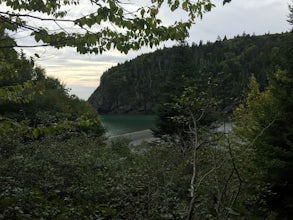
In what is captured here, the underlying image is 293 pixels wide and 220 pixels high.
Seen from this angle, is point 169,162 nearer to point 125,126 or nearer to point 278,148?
point 278,148

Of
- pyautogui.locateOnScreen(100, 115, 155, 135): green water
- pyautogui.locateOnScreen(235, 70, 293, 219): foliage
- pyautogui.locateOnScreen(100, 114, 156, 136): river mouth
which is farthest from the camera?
pyautogui.locateOnScreen(100, 115, 155, 135): green water

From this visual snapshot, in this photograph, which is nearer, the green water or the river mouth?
the river mouth

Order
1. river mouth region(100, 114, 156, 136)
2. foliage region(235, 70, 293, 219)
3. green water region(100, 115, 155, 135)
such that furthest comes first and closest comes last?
1. green water region(100, 115, 155, 135)
2. river mouth region(100, 114, 156, 136)
3. foliage region(235, 70, 293, 219)

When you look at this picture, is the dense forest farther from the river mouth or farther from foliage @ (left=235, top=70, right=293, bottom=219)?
the river mouth

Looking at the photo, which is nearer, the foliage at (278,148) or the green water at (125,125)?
the foliage at (278,148)

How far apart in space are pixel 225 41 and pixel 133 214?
451 feet

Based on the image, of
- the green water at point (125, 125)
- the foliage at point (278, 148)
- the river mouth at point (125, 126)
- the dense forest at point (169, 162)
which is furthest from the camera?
the green water at point (125, 125)

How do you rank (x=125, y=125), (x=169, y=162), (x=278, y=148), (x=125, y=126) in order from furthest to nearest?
1. (x=125, y=125)
2. (x=125, y=126)
3. (x=169, y=162)
4. (x=278, y=148)

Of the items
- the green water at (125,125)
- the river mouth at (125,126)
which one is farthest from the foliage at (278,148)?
the green water at (125,125)

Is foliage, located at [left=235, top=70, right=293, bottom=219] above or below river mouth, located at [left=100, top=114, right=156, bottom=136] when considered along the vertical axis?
above

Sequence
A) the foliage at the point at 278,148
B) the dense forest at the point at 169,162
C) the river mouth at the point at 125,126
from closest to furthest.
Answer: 1. the dense forest at the point at 169,162
2. the foliage at the point at 278,148
3. the river mouth at the point at 125,126

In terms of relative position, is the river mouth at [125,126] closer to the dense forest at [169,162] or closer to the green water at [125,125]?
the green water at [125,125]

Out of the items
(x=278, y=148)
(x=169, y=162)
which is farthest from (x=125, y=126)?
(x=278, y=148)

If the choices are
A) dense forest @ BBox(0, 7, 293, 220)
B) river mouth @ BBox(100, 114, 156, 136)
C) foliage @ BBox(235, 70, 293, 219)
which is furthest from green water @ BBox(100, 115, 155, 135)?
foliage @ BBox(235, 70, 293, 219)
